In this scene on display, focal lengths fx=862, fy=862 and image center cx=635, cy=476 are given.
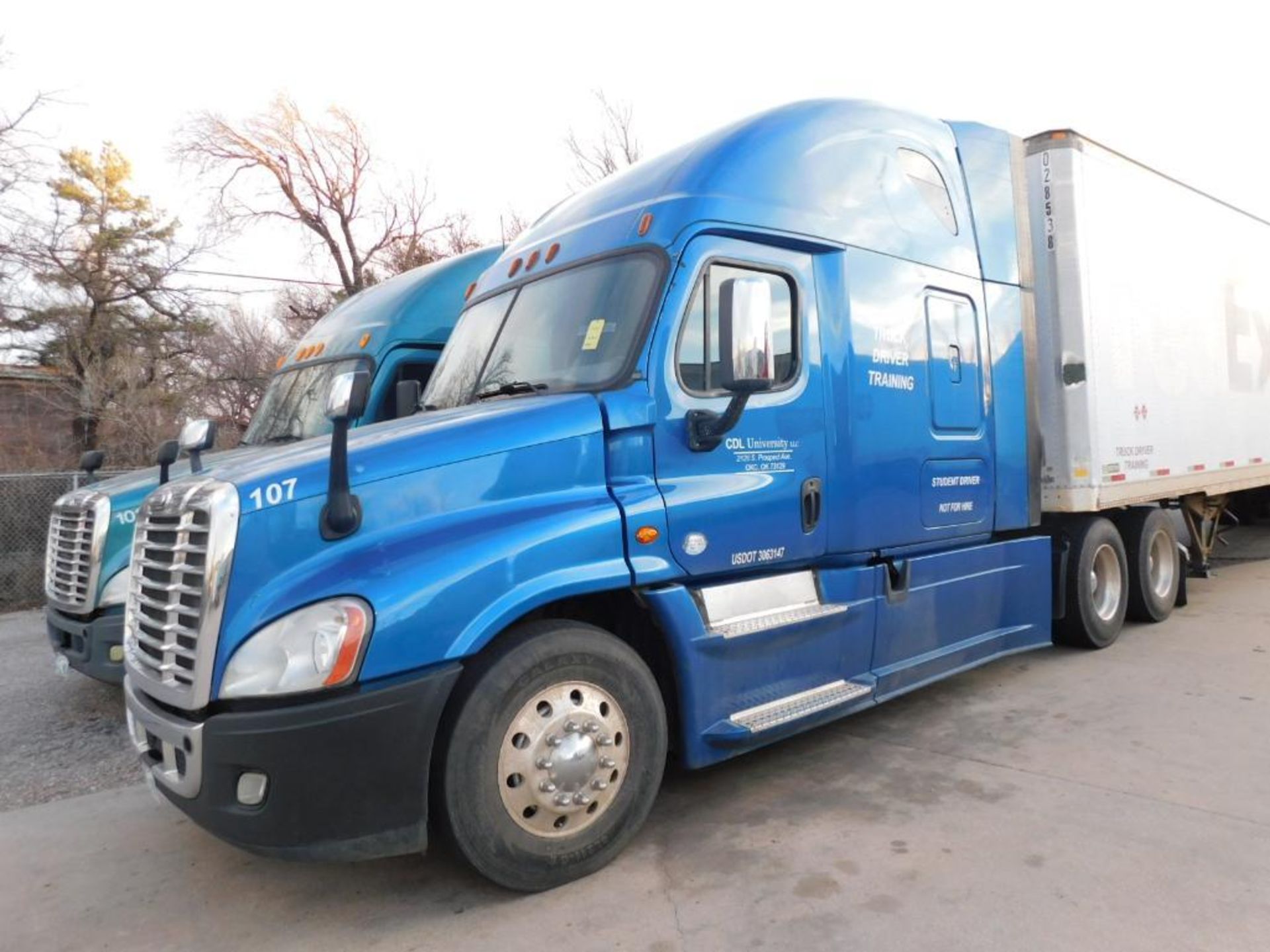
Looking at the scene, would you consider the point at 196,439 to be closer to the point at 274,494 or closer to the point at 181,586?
the point at 181,586

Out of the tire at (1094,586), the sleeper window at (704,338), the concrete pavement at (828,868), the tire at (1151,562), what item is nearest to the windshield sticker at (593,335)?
the sleeper window at (704,338)

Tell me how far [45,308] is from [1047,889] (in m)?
23.9

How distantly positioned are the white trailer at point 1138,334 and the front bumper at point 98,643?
6188 millimetres

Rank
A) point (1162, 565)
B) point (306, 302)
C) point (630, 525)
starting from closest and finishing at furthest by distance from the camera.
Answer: point (630, 525) < point (1162, 565) < point (306, 302)

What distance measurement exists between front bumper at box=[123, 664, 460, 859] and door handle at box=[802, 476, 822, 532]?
1.91 meters

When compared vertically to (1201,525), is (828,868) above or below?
below

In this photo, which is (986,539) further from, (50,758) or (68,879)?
(50,758)

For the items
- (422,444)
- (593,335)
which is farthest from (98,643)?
(593,335)

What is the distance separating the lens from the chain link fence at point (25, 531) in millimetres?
10469

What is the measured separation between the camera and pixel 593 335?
3.80 metres

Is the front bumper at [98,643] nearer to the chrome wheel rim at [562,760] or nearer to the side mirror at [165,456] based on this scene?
the side mirror at [165,456]

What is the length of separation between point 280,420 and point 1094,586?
6.72 m

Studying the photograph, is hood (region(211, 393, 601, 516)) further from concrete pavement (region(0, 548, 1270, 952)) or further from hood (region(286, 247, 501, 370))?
hood (region(286, 247, 501, 370))

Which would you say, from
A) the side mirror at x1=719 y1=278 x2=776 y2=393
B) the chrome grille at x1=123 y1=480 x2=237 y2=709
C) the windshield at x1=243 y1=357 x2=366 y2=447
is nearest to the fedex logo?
the side mirror at x1=719 y1=278 x2=776 y2=393
